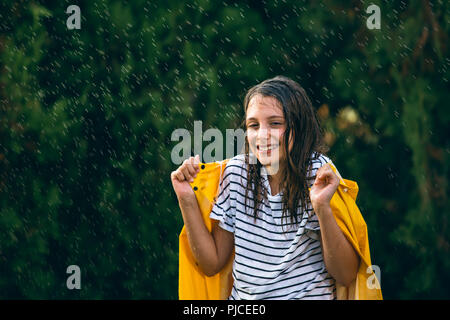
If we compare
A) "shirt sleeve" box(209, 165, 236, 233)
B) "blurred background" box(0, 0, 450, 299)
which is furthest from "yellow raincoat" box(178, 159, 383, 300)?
"blurred background" box(0, 0, 450, 299)

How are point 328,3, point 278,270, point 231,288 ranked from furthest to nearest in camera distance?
point 328,3 → point 231,288 → point 278,270

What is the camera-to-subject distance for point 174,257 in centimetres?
475

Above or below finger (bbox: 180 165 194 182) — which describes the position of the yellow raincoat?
below

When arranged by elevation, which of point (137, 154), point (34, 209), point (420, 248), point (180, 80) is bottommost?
point (420, 248)

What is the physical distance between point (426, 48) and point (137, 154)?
2321mm

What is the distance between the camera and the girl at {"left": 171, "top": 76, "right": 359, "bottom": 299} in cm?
272

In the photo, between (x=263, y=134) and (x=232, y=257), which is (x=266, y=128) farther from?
(x=232, y=257)

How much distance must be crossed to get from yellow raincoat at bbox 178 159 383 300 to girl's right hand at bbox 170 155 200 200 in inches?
2.1

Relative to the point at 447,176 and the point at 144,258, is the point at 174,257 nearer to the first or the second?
the point at 144,258

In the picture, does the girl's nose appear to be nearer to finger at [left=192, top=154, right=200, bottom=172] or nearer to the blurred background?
finger at [left=192, top=154, right=200, bottom=172]

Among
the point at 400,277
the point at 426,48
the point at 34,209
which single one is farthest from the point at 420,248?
the point at 34,209

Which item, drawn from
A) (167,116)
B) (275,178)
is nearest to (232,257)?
(275,178)

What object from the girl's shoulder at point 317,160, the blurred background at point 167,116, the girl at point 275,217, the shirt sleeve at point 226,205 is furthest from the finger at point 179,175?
the blurred background at point 167,116

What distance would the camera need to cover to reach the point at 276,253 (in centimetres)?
274
